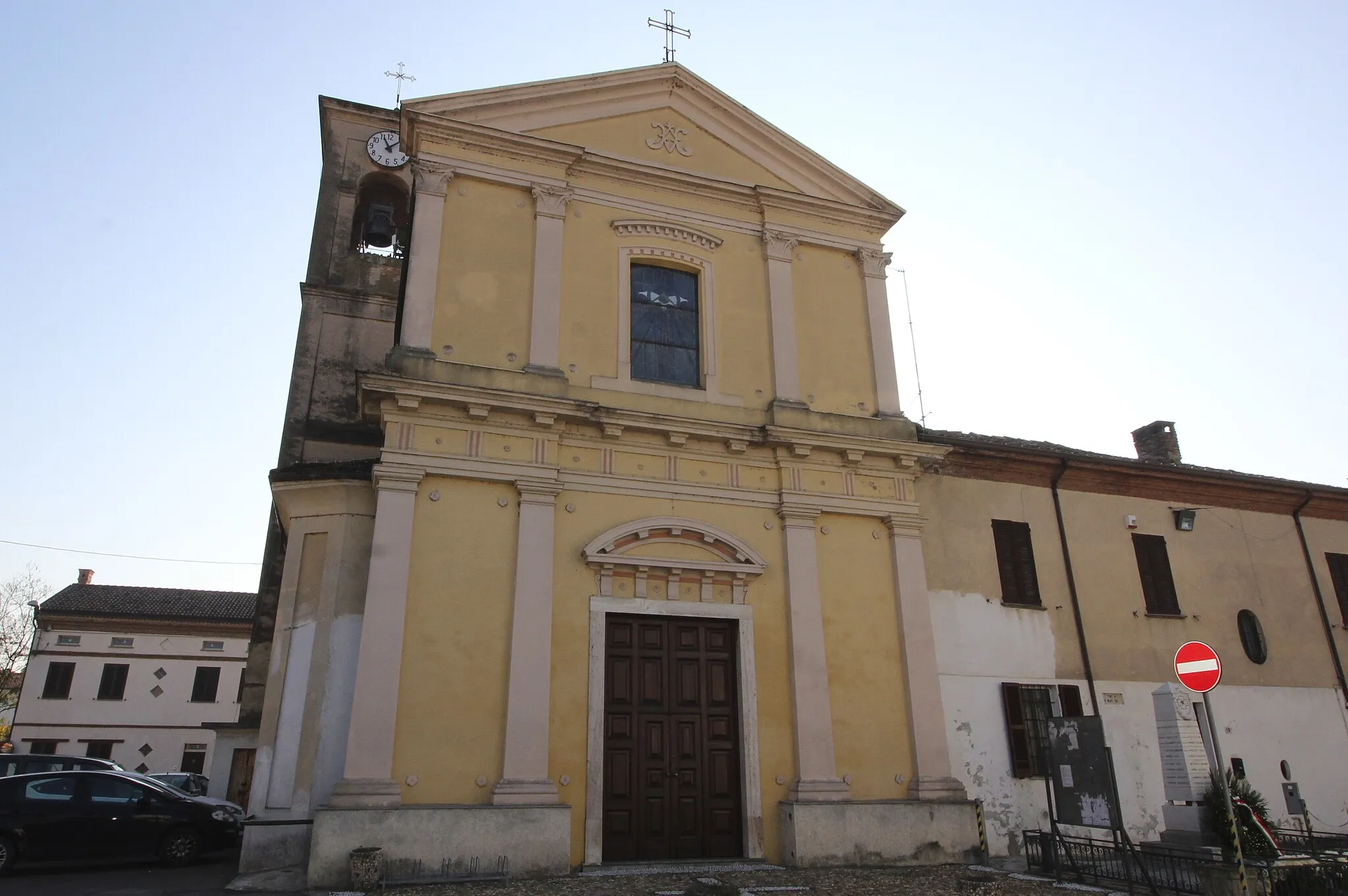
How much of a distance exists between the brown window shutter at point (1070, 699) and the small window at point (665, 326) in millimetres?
7693

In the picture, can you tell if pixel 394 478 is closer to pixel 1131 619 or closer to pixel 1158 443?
pixel 1131 619

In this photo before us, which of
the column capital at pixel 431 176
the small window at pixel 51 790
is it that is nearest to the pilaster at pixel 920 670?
the column capital at pixel 431 176

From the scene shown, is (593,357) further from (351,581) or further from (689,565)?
(351,581)

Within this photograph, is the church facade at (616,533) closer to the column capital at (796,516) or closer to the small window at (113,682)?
the column capital at (796,516)

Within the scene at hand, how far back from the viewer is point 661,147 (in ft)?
48.8

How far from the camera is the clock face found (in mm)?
20062

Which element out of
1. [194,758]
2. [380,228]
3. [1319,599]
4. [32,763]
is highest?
[380,228]

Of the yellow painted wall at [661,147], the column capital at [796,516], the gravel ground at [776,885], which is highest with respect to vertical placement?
the yellow painted wall at [661,147]

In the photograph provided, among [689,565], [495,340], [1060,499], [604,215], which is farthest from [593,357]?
[1060,499]

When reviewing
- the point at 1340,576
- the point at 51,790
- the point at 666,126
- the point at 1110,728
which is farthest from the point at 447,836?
the point at 1340,576

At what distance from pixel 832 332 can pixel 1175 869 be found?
8.80m

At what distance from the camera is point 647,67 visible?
14930mm

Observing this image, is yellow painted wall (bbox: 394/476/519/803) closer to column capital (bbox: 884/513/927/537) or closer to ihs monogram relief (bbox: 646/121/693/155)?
column capital (bbox: 884/513/927/537)

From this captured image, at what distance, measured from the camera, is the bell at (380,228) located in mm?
19172
